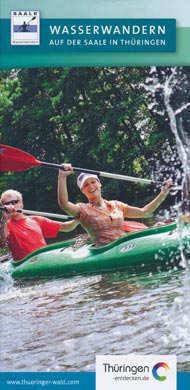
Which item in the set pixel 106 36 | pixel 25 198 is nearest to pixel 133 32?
pixel 106 36

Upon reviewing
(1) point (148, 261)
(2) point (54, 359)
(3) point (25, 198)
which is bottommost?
(2) point (54, 359)

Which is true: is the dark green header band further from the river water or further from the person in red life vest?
the river water

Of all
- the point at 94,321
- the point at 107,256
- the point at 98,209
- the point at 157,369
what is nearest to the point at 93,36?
the point at 98,209

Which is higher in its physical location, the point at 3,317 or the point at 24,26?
the point at 24,26

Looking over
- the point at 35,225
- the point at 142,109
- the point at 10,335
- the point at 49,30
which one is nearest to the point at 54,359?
the point at 10,335

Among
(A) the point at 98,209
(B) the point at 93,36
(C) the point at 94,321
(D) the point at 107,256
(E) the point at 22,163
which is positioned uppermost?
(B) the point at 93,36

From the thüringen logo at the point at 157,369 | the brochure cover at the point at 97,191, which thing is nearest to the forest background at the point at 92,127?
the brochure cover at the point at 97,191

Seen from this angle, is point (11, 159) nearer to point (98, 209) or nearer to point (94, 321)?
point (98, 209)

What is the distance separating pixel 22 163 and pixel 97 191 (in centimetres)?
23

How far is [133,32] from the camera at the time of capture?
277 cm

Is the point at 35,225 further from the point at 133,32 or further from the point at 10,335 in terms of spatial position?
the point at 133,32

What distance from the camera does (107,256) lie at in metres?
2.84

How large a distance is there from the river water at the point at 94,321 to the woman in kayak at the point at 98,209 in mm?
132

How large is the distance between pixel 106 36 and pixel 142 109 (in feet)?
0.76
